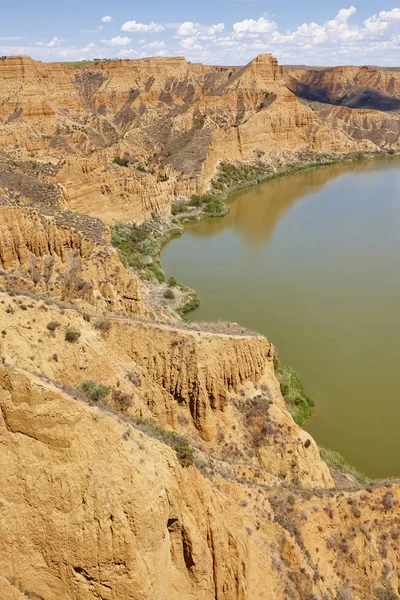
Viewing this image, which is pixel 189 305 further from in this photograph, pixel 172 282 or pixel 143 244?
pixel 143 244

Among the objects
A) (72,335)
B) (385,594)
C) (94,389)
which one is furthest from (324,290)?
(94,389)

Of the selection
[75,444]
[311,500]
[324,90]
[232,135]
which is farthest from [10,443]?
[324,90]

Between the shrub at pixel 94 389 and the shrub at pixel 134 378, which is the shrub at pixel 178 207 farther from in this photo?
the shrub at pixel 94 389

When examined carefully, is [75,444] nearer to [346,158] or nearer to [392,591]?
[392,591]

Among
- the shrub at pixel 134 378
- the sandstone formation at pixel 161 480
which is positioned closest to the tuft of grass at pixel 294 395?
the sandstone formation at pixel 161 480

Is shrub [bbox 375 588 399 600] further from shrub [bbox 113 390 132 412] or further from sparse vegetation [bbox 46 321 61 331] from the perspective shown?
sparse vegetation [bbox 46 321 61 331]

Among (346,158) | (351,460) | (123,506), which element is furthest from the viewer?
(346,158)

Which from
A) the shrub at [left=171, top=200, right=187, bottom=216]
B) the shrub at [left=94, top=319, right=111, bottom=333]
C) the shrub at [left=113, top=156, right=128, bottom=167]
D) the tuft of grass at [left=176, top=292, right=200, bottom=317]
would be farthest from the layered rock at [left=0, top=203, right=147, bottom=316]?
the shrub at [left=113, top=156, right=128, bottom=167]
